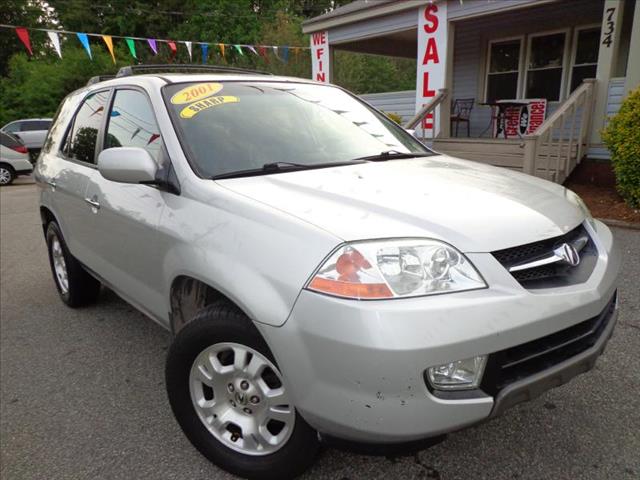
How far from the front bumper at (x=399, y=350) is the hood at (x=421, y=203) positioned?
18 centimetres

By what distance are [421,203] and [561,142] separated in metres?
6.50

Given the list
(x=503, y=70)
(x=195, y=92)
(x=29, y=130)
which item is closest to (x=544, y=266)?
(x=195, y=92)

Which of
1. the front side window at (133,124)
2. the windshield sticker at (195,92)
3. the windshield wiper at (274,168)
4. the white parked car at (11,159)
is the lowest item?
the white parked car at (11,159)

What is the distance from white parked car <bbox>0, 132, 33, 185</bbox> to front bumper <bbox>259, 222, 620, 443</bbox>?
16.2m

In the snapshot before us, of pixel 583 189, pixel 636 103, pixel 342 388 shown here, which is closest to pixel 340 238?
pixel 342 388

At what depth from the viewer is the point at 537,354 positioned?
183 cm

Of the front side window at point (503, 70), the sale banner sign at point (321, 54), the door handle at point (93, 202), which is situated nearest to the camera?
the door handle at point (93, 202)

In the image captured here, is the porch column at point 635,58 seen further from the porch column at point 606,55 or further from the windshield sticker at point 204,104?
the windshield sticker at point 204,104

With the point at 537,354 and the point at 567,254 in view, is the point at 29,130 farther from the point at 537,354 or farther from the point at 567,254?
the point at 537,354

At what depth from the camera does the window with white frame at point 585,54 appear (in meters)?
9.82

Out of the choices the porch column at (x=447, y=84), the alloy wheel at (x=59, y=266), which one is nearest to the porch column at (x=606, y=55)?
the porch column at (x=447, y=84)

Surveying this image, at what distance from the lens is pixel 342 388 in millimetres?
1682

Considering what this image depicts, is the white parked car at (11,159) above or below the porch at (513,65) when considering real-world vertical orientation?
below

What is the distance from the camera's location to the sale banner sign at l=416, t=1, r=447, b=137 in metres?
9.83
